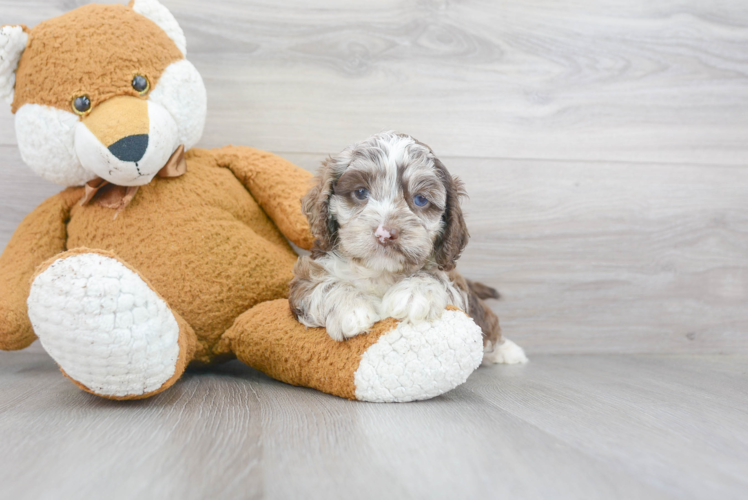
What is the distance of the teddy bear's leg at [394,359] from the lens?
4.90ft

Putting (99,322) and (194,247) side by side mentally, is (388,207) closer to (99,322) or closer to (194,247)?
(194,247)

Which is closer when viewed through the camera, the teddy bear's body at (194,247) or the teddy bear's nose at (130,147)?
the teddy bear's nose at (130,147)

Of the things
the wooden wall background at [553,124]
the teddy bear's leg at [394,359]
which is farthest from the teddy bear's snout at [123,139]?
the teddy bear's leg at [394,359]

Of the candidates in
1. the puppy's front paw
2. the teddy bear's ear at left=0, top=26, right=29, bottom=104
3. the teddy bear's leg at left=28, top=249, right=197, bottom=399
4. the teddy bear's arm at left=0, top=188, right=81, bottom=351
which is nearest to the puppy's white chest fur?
the puppy's front paw

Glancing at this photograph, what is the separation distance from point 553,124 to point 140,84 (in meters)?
1.77

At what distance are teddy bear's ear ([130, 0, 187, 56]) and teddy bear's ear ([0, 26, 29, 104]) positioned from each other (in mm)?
364

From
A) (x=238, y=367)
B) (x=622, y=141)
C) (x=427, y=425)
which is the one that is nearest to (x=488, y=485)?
(x=427, y=425)

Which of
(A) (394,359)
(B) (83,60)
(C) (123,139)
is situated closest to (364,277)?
(A) (394,359)

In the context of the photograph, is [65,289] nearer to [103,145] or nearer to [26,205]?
[103,145]

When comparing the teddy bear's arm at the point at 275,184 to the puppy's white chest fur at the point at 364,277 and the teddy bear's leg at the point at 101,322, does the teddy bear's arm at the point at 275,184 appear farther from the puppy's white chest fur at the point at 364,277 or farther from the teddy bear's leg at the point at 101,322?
the teddy bear's leg at the point at 101,322

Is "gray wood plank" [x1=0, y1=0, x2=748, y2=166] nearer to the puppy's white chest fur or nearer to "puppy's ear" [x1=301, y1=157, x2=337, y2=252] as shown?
"puppy's ear" [x1=301, y1=157, x2=337, y2=252]

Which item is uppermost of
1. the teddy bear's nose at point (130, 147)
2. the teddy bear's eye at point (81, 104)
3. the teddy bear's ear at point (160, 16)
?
the teddy bear's ear at point (160, 16)

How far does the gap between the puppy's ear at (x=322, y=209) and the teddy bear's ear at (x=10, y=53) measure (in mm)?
1012

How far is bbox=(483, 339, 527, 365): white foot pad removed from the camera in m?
2.32
